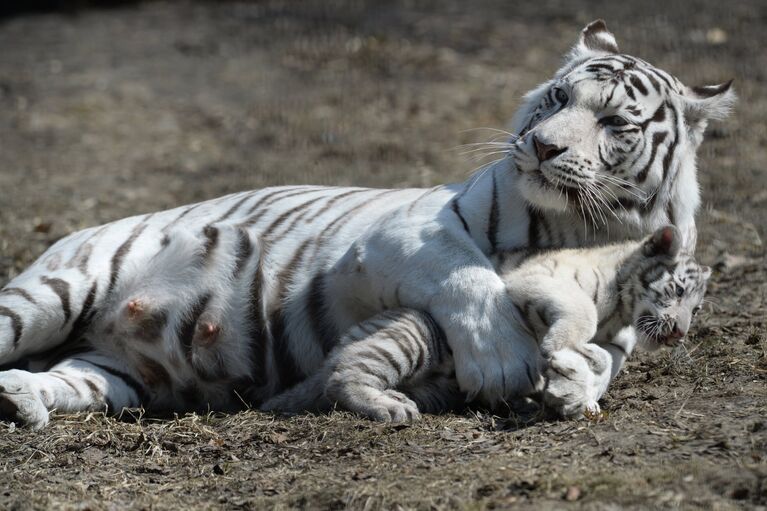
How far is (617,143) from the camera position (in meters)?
3.48

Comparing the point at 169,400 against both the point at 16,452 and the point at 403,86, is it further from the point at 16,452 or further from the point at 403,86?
the point at 403,86

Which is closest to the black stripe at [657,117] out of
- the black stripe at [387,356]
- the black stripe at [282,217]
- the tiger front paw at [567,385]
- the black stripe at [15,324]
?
the tiger front paw at [567,385]

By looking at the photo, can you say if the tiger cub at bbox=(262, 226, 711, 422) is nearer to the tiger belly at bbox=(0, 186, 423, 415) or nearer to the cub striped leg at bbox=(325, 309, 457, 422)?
the cub striped leg at bbox=(325, 309, 457, 422)

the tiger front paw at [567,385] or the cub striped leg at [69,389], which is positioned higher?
the tiger front paw at [567,385]

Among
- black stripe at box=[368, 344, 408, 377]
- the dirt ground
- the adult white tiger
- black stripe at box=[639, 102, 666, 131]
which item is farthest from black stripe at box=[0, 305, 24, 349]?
black stripe at box=[639, 102, 666, 131]

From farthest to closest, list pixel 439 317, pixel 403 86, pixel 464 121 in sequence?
pixel 403 86 → pixel 464 121 → pixel 439 317

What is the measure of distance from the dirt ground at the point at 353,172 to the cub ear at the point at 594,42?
44.2 inches

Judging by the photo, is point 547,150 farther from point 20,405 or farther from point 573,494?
point 20,405

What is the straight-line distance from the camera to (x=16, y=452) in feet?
10.7

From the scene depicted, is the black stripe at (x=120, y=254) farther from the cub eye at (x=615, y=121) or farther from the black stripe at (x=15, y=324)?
the cub eye at (x=615, y=121)

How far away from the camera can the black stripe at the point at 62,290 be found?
3.88 m

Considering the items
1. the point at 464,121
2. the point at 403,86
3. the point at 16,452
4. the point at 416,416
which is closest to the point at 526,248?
the point at 416,416

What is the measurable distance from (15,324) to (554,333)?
184 cm

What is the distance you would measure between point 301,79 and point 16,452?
5758mm
